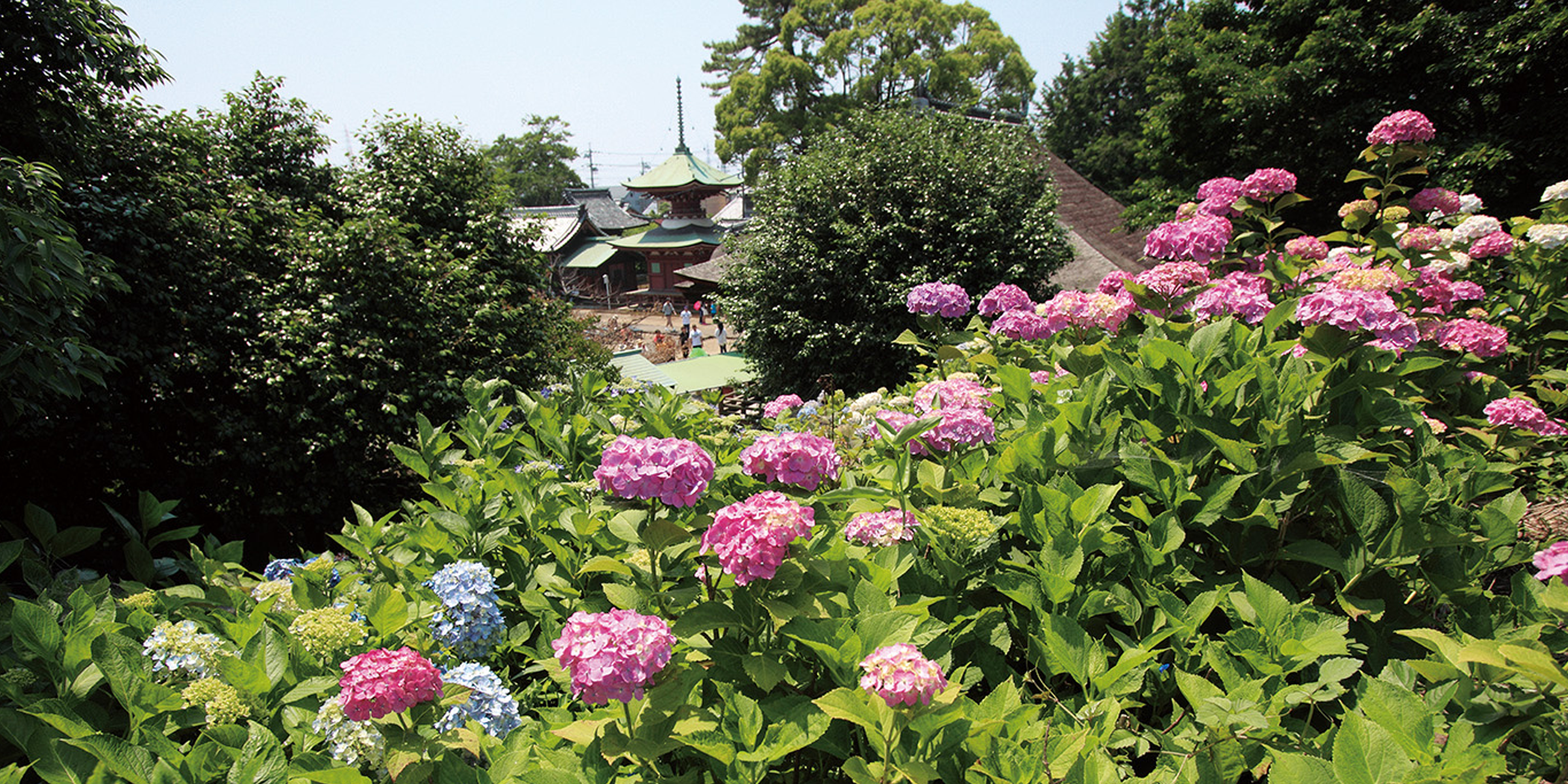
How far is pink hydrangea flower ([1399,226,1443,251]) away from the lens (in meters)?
2.68

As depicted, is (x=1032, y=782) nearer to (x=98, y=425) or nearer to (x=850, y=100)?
(x=98, y=425)

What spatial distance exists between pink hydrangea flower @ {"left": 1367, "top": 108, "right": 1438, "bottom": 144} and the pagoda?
30616mm

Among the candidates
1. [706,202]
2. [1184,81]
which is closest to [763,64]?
[1184,81]

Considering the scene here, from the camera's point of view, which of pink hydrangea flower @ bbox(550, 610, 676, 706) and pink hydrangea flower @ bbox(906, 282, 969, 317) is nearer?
pink hydrangea flower @ bbox(550, 610, 676, 706)

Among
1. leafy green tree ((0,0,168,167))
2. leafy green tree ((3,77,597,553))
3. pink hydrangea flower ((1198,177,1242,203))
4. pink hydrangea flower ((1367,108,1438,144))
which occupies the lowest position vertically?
leafy green tree ((3,77,597,553))

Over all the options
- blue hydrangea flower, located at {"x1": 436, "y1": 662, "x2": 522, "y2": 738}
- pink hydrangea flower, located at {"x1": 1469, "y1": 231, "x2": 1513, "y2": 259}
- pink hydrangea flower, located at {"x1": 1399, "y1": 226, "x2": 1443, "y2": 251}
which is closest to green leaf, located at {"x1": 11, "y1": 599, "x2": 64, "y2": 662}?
blue hydrangea flower, located at {"x1": 436, "y1": 662, "x2": 522, "y2": 738}

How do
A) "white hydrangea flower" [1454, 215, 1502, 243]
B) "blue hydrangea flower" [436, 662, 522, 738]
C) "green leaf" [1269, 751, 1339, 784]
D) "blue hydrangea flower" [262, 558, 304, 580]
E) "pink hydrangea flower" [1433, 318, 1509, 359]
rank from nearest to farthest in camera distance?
"green leaf" [1269, 751, 1339, 784] → "blue hydrangea flower" [436, 662, 522, 738] → "blue hydrangea flower" [262, 558, 304, 580] → "pink hydrangea flower" [1433, 318, 1509, 359] → "white hydrangea flower" [1454, 215, 1502, 243]

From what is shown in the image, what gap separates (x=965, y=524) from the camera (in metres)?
1.51

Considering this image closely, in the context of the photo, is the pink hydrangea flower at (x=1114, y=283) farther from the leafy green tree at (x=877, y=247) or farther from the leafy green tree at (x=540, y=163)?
the leafy green tree at (x=540, y=163)

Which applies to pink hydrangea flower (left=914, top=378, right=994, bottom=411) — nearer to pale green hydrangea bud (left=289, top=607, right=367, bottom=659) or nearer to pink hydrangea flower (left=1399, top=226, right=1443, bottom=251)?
pale green hydrangea bud (left=289, top=607, right=367, bottom=659)

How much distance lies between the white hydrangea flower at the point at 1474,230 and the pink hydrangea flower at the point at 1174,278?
5.94 feet

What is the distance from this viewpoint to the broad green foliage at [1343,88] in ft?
26.2

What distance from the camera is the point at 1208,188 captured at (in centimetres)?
294

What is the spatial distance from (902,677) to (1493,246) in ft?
12.1
